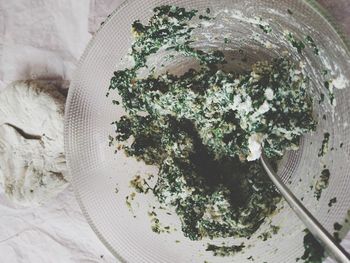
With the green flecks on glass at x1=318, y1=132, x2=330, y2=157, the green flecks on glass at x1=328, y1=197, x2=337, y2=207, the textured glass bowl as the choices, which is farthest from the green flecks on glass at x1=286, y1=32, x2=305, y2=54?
the green flecks on glass at x1=328, y1=197, x2=337, y2=207

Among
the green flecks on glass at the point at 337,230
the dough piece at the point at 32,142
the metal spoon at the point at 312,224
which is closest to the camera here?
the metal spoon at the point at 312,224

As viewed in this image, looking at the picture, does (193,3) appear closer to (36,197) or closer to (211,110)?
(211,110)

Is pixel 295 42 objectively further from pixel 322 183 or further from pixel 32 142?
pixel 32 142

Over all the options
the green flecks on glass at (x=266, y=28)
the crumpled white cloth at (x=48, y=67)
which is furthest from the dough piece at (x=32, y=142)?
the green flecks on glass at (x=266, y=28)

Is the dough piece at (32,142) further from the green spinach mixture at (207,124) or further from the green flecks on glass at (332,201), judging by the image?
the green flecks on glass at (332,201)

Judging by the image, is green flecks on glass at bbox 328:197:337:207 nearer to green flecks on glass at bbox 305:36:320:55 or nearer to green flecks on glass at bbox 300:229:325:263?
green flecks on glass at bbox 300:229:325:263

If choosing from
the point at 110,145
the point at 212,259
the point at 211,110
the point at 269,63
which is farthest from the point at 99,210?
the point at 269,63

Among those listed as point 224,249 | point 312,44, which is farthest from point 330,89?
point 224,249
